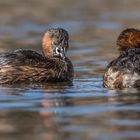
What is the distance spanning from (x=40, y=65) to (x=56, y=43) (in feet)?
2.81

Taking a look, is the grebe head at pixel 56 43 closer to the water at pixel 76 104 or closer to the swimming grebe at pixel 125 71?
the water at pixel 76 104

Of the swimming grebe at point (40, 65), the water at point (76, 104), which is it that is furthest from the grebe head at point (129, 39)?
the swimming grebe at point (40, 65)

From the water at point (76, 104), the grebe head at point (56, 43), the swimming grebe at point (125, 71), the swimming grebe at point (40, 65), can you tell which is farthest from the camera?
the grebe head at point (56, 43)

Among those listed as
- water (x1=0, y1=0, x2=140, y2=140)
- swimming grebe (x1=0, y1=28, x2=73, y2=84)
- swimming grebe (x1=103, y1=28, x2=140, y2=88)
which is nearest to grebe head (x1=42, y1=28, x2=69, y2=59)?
swimming grebe (x1=0, y1=28, x2=73, y2=84)

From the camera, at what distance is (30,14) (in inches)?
1092

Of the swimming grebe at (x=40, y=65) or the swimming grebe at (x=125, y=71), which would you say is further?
the swimming grebe at (x=40, y=65)

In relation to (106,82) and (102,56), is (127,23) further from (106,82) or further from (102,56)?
(106,82)

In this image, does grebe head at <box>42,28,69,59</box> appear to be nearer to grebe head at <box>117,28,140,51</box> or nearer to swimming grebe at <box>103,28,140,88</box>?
grebe head at <box>117,28,140,51</box>

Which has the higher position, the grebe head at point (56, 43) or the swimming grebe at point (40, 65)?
the grebe head at point (56, 43)

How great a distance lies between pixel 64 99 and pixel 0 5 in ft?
55.2

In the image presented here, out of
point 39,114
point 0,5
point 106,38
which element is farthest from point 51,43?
point 0,5

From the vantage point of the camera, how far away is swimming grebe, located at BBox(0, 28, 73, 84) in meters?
13.2

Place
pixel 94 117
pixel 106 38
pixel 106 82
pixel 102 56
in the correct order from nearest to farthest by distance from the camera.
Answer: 1. pixel 94 117
2. pixel 106 82
3. pixel 102 56
4. pixel 106 38

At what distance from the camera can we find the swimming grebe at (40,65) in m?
13.2
